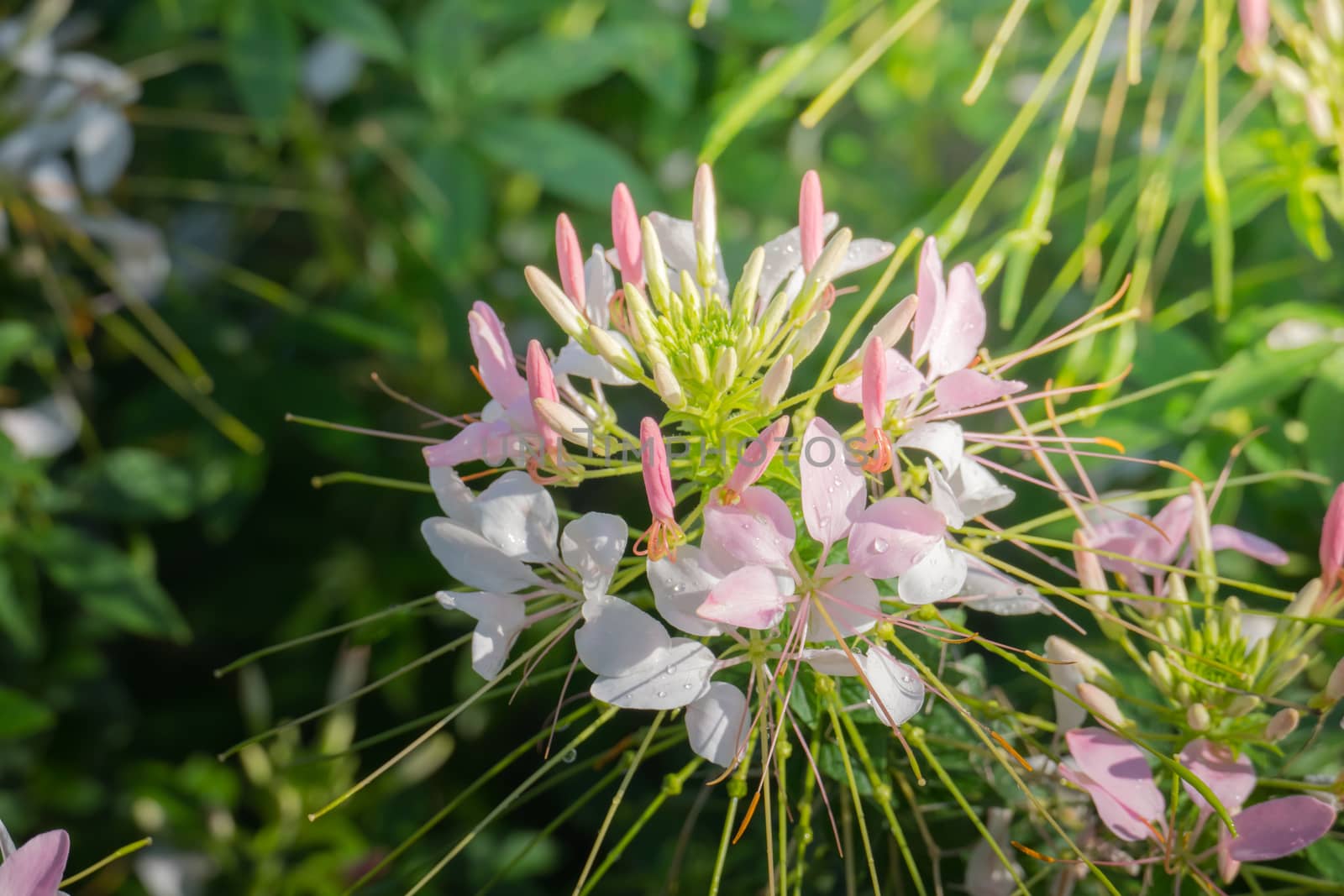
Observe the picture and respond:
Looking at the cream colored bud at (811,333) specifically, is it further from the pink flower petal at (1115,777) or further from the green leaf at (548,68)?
the green leaf at (548,68)

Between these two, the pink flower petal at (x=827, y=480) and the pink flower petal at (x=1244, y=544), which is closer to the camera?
the pink flower petal at (x=827, y=480)

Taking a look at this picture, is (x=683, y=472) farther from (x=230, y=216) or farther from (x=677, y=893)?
(x=230, y=216)

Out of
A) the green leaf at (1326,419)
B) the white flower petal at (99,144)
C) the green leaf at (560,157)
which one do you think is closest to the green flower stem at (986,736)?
the green leaf at (1326,419)

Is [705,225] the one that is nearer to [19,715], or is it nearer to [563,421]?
[563,421]

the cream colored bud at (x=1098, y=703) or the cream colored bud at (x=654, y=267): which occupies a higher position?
the cream colored bud at (x=654, y=267)

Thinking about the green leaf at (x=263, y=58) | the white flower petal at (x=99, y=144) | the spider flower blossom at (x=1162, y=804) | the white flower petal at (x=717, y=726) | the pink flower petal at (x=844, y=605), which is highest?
the green leaf at (x=263, y=58)

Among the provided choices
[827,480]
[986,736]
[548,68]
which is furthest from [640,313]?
[548,68]
